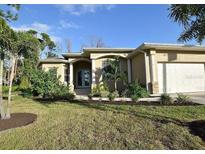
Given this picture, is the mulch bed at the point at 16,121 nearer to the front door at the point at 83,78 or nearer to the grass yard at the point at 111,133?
the grass yard at the point at 111,133

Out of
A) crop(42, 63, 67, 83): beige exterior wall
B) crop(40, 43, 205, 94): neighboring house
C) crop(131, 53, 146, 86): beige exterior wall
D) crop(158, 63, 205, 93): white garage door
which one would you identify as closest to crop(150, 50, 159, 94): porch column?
crop(40, 43, 205, 94): neighboring house

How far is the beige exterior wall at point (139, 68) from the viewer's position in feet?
47.4

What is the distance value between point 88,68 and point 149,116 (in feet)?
47.0

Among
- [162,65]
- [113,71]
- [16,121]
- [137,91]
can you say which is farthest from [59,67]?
[16,121]

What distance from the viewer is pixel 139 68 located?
15.3m

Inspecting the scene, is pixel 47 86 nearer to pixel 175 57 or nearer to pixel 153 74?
pixel 153 74

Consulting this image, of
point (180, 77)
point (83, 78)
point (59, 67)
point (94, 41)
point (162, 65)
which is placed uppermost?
point (94, 41)

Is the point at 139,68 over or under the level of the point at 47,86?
over

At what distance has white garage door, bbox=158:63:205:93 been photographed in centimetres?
1414

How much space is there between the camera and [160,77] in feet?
46.1

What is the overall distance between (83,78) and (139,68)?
757 cm

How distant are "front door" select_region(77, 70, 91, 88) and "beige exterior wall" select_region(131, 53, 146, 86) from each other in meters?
5.83

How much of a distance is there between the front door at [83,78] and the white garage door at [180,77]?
8946mm

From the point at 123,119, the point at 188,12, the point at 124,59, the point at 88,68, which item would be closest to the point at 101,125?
the point at 123,119
